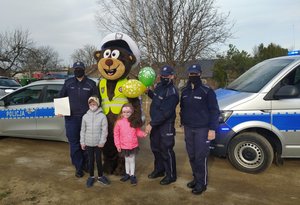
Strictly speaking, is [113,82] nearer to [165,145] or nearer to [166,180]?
[165,145]

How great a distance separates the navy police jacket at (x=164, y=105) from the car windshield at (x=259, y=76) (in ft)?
5.21

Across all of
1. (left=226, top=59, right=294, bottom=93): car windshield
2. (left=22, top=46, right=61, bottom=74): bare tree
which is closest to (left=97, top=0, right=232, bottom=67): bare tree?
(left=226, top=59, right=294, bottom=93): car windshield

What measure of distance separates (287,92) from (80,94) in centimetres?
318

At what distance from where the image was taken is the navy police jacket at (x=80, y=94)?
479 cm

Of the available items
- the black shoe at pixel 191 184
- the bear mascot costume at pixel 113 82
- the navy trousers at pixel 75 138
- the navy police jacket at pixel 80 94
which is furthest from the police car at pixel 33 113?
the black shoe at pixel 191 184

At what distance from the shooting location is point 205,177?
4.27 metres

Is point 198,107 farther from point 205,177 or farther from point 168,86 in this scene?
point 205,177

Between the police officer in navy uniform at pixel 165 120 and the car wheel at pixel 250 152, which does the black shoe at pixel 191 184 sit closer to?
the police officer in navy uniform at pixel 165 120

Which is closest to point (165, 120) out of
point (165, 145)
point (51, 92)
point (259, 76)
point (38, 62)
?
point (165, 145)

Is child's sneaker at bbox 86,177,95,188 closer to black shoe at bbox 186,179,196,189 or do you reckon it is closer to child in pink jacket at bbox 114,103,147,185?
child in pink jacket at bbox 114,103,147,185

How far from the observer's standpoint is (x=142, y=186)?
457 centimetres

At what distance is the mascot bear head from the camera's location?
190 inches

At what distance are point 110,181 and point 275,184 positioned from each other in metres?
2.50

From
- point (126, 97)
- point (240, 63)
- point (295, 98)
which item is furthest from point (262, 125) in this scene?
point (240, 63)
